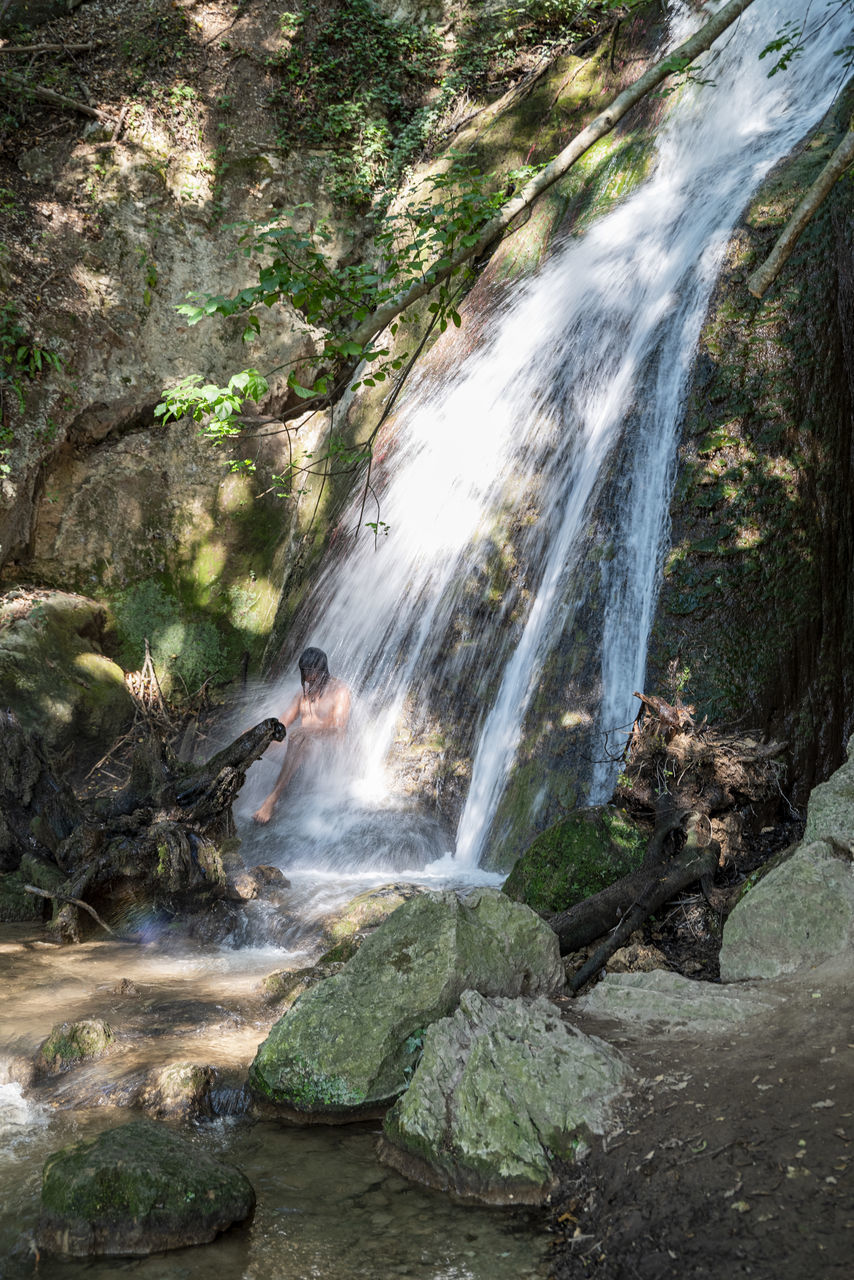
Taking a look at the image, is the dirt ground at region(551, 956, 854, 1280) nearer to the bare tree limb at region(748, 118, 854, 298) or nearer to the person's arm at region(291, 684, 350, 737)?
the bare tree limb at region(748, 118, 854, 298)

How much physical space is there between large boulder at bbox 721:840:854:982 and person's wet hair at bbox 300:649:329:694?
5.05 m

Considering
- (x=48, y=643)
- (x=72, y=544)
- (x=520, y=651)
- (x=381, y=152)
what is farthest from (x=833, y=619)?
(x=381, y=152)

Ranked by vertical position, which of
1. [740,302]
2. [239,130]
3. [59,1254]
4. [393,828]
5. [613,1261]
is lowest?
[59,1254]

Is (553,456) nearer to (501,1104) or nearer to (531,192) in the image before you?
(531,192)

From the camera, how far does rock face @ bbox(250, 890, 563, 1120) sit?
3346 mm

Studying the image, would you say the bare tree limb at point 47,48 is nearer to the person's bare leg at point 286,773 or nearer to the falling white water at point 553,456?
the falling white water at point 553,456

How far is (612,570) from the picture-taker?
6551mm

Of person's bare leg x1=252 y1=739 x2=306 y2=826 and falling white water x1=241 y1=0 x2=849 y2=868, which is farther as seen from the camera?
person's bare leg x1=252 y1=739 x2=306 y2=826

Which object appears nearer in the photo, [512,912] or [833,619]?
[512,912]

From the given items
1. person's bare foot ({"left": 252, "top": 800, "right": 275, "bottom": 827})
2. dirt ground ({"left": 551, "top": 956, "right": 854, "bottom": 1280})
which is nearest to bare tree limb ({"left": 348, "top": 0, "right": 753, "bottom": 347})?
dirt ground ({"left": 551, "top": 956, "right": 854, "bottom": 1280})

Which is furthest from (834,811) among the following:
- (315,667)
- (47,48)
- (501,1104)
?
(47,48)

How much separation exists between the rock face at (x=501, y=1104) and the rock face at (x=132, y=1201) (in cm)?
57

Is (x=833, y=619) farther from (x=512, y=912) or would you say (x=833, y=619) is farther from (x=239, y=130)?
(x=239, y=130)

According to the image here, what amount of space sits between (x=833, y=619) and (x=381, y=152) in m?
10.4
